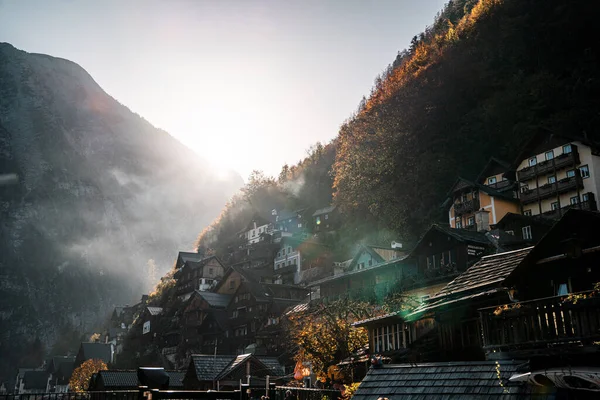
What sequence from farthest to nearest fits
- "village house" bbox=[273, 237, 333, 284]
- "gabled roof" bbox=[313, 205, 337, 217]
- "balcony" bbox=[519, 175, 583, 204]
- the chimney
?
"gabled roof" bbox=[313, 205, 337, 217] < "village house" bbox=[273, 237, 333, 284] < the chimney < "balcony" bbox=[519, 175, 583, 204]

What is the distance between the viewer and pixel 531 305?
14.1m

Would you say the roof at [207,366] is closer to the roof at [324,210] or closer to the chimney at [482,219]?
the chimney at [482,219]

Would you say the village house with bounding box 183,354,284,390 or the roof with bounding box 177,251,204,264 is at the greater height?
the roof with bounding box 177,251,204,264

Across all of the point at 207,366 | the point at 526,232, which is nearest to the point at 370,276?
the point at 526,232

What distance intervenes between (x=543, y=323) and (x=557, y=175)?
141 feet

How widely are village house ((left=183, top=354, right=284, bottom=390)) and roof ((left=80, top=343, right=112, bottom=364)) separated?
57372 millimetres

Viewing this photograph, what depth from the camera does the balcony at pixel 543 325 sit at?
12695 millimetres

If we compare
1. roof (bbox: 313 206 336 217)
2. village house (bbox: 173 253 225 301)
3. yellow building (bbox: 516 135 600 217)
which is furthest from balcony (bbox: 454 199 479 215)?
village house (bbox: 173 253 225 301)

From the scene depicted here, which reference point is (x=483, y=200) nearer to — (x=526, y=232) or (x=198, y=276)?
(x=526, y=232)

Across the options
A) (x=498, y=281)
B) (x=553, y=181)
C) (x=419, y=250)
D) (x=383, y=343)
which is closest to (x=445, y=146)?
(x=553, y=181)

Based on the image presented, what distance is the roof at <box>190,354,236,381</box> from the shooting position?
1321 inches

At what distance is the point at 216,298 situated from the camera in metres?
72.2

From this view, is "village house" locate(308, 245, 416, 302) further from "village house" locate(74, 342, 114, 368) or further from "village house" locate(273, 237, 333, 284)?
"village house" locate(74, 342, 114, 368)

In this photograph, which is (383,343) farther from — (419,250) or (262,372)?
(419,250)
